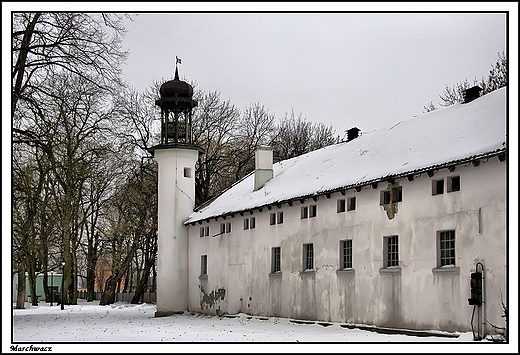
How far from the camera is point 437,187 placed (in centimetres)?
2289

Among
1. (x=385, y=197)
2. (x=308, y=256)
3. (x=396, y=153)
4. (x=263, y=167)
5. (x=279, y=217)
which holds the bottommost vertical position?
(x=308, y=256)

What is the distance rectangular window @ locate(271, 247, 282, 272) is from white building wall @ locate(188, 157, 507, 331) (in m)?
0.24

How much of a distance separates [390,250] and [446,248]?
2742 mm

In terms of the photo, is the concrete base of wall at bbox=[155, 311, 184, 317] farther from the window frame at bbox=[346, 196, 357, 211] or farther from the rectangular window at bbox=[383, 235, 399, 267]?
the rectangular window at bbox=[383, 235, 399, 267]

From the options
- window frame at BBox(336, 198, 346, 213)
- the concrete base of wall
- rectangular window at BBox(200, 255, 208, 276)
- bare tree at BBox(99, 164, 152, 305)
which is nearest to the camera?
window frame at BBox(336, 198, 346, 213)

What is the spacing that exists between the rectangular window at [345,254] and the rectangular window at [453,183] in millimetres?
5652

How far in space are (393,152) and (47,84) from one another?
1161 cm

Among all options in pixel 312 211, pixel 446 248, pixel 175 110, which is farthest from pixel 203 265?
pixel 446 248

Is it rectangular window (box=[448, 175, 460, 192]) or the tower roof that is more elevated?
the tower roof

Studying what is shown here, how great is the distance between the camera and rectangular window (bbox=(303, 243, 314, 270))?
2950 centimetres

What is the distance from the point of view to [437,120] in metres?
27.8

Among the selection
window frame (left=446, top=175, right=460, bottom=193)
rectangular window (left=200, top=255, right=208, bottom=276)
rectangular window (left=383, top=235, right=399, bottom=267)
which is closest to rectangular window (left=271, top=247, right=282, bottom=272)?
rectangular window (left=383, top=235, right=399, bottom=267)

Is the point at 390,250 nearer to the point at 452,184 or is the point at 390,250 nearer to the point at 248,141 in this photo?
the point at 452,184

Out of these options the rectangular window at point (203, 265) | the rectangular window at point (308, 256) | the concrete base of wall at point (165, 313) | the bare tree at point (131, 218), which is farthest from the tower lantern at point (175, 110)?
the rectangular window at point (308, 256)
